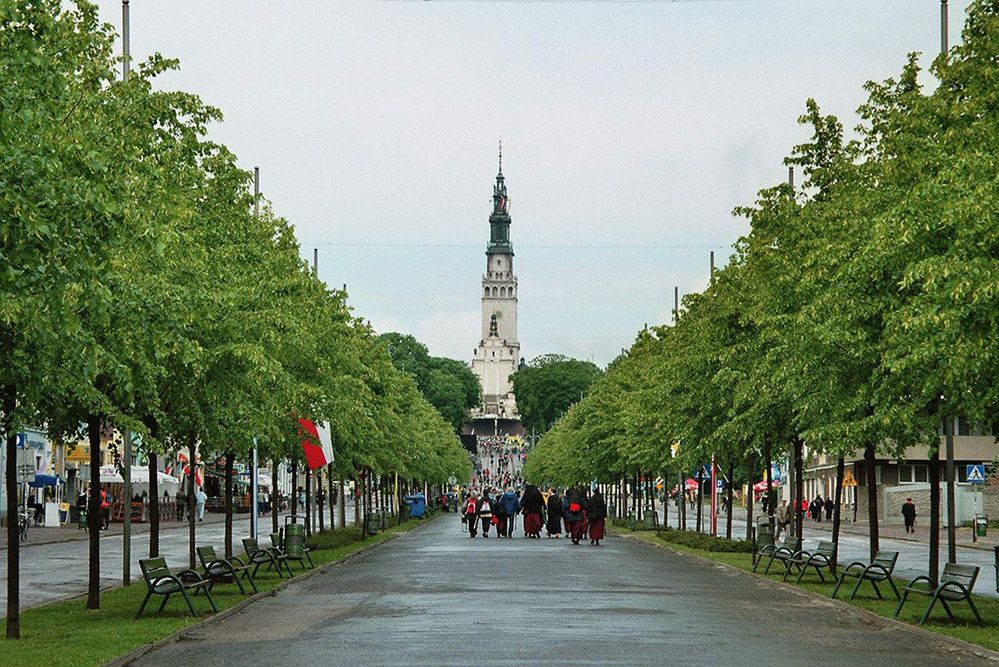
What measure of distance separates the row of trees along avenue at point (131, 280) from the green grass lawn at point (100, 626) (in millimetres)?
679

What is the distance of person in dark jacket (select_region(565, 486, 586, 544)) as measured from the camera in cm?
5881

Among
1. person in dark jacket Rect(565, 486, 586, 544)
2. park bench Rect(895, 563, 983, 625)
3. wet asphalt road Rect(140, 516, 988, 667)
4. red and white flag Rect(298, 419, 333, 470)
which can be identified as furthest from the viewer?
person in dark jacket Rect(565, 486, 586, 544)

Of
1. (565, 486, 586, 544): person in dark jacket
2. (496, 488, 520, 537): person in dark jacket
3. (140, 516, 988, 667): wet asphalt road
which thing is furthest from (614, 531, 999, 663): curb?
(496, 488, 520, 537): person in dark jacket

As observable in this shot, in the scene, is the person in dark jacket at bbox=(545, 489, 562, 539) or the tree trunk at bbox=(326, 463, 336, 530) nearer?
the tree trunk at bbox=(326, 463, 336, 530)

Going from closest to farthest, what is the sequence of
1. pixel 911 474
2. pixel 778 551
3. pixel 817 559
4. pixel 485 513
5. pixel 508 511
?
pixel 817 559 < pixel 778 551 < pixel 485 513 < pixel 508 511 < pixel 911 474

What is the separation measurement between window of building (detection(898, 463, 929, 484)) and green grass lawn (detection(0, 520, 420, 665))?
241 feet

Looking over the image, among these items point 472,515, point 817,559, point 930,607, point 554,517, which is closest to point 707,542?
point 554,517

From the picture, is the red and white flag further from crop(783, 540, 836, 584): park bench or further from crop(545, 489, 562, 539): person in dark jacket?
crop(545, 489, 562, 539): person in dark jacket

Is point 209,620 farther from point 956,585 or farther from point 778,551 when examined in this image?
point 778,551

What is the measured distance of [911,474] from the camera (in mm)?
102188

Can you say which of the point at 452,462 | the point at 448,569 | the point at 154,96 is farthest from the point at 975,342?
the point at 452,462

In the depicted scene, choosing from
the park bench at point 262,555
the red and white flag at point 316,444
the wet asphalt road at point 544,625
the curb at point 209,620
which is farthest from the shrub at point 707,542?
the park bench at point 262,555

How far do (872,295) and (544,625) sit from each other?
21.0 feet

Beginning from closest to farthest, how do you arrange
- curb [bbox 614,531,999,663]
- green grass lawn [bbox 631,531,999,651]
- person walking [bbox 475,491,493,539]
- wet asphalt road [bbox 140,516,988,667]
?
wet asphalt road [bbox 140,516,988,667]
curb [bbox 614,531,999,663]
green grass lawn [bbox 631,531,999,651]
person walking [bbox 475,491,493,539]
